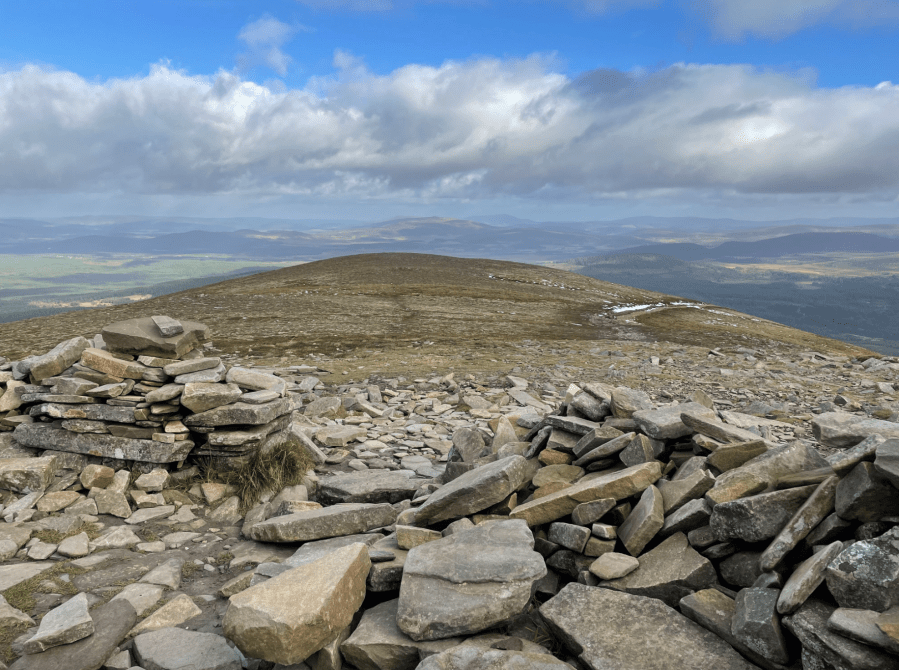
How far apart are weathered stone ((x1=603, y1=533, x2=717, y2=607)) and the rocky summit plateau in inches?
1.0

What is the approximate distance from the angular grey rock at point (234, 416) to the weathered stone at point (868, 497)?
9.69m

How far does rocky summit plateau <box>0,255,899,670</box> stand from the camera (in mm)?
5160

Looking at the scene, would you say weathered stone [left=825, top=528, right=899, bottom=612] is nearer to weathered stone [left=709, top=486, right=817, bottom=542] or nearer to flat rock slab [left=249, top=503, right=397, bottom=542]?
weathered stone [left=709, top=486, right=817, bottom=542]

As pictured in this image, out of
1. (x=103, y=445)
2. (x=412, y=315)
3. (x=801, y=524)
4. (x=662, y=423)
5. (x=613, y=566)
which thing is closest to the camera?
(x=801, y=524)

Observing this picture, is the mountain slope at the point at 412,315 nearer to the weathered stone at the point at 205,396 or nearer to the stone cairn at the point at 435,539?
the weathered stone at the point at 205,396

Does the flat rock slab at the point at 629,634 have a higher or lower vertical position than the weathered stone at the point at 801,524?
lower

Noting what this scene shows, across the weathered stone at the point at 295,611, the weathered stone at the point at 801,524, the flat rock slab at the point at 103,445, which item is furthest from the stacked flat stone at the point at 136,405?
the weathered stone at the point at 801,524

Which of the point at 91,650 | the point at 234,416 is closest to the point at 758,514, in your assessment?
the point at 91,650

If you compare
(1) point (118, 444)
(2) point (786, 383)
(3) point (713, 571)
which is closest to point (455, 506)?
(3) point (713, 571)

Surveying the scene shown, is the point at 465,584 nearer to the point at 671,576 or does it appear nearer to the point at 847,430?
the point at 671,576

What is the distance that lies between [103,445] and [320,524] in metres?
5.52

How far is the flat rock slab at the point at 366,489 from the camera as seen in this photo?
33.1ft

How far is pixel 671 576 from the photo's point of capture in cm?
598

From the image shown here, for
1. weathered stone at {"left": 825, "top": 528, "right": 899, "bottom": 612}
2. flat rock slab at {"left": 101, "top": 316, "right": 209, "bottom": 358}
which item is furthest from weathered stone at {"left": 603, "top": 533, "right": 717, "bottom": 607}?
flat rock slab at {"left": 101, "top": 316, "right": 209, "bottom": 358}
